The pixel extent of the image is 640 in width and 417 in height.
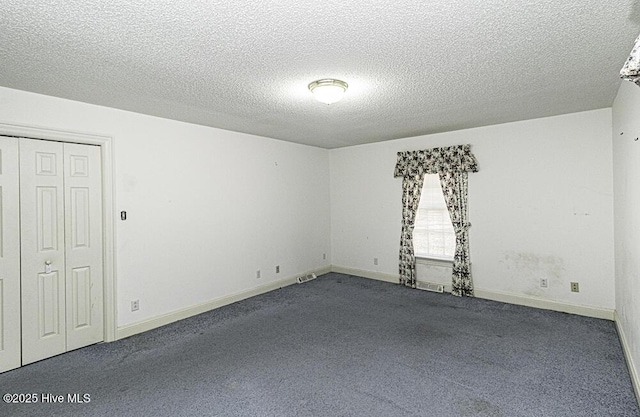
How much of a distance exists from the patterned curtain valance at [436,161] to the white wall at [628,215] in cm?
163

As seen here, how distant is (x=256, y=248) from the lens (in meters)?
5.18

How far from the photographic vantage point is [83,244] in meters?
3.44

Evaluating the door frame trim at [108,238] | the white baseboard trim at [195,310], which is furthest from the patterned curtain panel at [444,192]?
the door frame trim at [108,238]

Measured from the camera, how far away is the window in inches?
206

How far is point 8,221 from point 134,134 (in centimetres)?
142

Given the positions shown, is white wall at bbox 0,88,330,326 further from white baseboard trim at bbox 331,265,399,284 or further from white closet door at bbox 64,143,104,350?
white baseboard trim at bbox 331,265,399,284

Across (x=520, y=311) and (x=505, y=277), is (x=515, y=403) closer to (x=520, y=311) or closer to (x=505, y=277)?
(x=520, y=311)

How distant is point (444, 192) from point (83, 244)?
472cm

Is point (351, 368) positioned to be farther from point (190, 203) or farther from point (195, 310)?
point (190, 203)

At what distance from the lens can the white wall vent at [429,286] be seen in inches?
203

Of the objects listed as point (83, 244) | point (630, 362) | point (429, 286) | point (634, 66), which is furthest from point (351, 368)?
point (83, 244)

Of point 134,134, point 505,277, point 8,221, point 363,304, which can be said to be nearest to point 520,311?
point 505,277

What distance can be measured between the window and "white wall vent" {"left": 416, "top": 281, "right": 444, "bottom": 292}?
43cm

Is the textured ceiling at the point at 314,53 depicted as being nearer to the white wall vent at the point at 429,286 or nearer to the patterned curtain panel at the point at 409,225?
the patterned curtain panel at the point at 409,225
